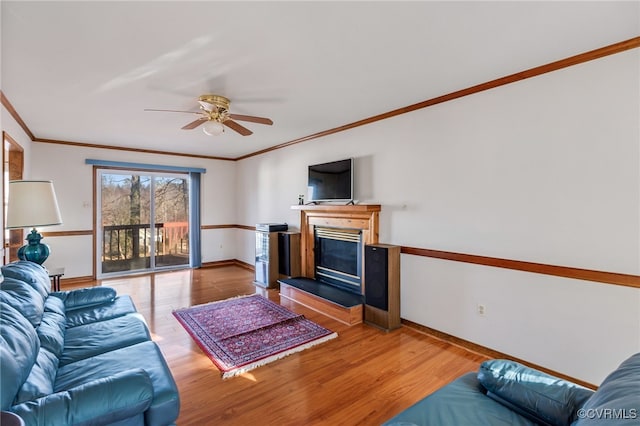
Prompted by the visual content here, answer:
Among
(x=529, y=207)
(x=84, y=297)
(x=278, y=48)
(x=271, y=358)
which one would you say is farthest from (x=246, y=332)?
(x=529, y=207)

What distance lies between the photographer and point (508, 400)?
153 centimetres

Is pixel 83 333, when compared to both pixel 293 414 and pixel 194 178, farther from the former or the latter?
pixel 194 178

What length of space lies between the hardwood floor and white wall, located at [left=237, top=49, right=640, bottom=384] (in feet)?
1.75

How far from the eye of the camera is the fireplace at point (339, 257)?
161 inches

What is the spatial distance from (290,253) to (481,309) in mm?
2913

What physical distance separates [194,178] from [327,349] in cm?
500

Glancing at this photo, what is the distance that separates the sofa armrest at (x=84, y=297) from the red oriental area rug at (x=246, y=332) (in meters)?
0.90

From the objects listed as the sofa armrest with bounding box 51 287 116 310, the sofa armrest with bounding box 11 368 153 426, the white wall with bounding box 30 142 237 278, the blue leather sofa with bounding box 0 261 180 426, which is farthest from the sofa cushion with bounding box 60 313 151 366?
the white wall with bounding box 30 142 237 278

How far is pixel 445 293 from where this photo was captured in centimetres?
320

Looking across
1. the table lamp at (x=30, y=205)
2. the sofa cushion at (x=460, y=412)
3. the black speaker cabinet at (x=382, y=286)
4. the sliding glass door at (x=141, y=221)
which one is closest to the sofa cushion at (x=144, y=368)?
the sofa cushion at (x=460, y=412)

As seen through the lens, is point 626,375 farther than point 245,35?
No

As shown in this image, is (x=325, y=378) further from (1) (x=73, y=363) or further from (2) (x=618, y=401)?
(2) (x=618, y=401)

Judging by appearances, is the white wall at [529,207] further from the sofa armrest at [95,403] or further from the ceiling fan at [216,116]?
the sofa armrest at [95,403]

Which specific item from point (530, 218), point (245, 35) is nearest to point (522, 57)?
point (530, 218)
